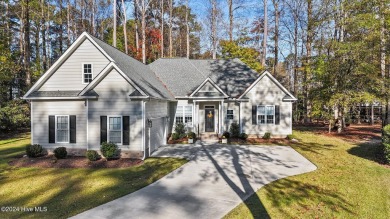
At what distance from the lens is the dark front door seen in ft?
66.6

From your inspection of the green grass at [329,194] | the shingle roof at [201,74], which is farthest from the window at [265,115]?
the green grass at [329,194]

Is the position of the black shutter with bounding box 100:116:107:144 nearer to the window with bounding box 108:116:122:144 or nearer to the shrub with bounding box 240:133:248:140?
the window with bounding box 108:116:122:144

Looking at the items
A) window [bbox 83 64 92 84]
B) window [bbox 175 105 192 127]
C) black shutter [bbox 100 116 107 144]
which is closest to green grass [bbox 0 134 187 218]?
black shutter [bbox 100 116 107 144]

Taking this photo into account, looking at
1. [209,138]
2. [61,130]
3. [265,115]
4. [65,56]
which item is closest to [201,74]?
[209,138]

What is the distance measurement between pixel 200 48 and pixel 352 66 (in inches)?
1073

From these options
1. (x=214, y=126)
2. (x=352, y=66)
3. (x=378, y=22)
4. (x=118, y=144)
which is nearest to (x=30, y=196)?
(x=118, y=144)

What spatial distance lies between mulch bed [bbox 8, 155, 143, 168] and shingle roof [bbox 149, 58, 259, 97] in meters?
8.74

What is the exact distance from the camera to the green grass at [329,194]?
21.5ft

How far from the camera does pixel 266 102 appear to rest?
19344mm

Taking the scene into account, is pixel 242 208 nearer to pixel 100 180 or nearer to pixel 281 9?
pixel 100 180

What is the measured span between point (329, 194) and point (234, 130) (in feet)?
38.1

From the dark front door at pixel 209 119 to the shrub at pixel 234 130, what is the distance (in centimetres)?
171

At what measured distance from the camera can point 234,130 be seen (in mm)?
19312

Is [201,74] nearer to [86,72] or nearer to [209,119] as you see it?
[209,119]
